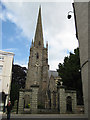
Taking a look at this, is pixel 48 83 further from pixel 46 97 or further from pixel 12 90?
pixel 12 90

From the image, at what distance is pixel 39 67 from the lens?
35.2 meters

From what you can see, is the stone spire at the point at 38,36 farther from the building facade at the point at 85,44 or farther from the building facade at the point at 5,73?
the building facade at the point at 85,44

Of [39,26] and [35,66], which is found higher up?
[39,26]

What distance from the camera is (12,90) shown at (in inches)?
979

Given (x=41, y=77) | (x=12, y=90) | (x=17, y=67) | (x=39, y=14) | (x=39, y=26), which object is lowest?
(x=12, y=90)

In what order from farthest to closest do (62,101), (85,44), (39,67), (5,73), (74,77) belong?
(39,67) < (5,73) < (74,77) < (62,101) < (85,44)

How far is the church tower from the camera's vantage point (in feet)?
104

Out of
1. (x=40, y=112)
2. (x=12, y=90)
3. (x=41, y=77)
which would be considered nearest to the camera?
(x=40, y=112)

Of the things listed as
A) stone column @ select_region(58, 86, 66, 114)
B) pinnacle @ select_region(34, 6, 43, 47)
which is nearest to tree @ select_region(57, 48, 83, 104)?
stone column @ select_region(58, 86, 66, 114)

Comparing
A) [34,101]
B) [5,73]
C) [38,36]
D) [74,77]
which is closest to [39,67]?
[38,36]

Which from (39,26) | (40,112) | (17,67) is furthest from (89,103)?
(39,26)

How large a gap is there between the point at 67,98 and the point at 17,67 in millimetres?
25677

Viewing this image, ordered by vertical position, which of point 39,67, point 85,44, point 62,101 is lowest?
point 62,101

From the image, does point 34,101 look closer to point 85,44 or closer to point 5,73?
point 85,44
